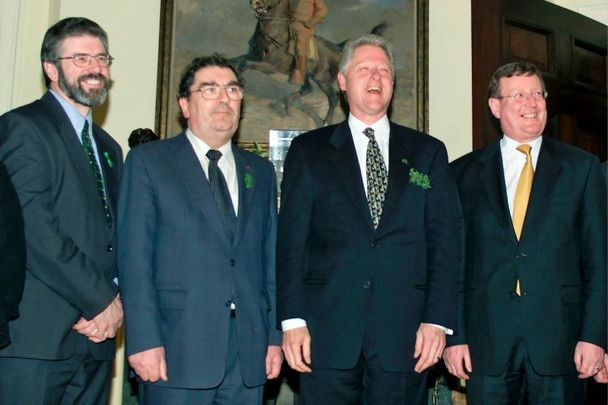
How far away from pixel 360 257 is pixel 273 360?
52 cm

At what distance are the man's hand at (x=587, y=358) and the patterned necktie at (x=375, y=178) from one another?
0.95 meters

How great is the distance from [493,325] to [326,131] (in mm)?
1027

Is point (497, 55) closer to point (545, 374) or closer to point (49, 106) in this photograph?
point (545, 374)

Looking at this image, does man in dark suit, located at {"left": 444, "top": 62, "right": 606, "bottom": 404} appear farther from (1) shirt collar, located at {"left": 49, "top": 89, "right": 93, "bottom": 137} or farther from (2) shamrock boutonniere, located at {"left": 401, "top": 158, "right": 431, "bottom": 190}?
(1) shirt collar, located at {"left": 49, "top": 89, "right": 93, "bottom": 137}

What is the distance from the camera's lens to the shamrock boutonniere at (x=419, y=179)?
2840mm

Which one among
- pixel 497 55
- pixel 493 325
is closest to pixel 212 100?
pixel 493 325

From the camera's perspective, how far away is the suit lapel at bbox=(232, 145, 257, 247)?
276cm

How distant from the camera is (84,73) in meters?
2.88

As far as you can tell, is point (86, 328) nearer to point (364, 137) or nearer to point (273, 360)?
point (273, 360)

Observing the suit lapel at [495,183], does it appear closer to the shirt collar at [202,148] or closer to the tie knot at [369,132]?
the tie knot at [369,132]

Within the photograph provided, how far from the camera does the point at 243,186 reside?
9.41 ft

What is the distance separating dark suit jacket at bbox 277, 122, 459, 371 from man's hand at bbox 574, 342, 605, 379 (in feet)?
1.83

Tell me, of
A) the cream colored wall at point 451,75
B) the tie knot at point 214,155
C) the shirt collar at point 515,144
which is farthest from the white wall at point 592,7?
the tie knot at point 214,155

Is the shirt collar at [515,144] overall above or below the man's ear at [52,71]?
below
